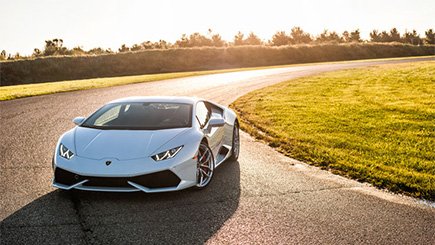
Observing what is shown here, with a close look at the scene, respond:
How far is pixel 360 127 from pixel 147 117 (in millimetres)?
6507

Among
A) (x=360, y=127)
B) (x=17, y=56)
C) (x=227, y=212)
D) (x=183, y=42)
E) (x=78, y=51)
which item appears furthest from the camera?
(x=183, y=42)

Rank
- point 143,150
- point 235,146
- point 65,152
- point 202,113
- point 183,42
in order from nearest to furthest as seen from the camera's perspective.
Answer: point 143,150
point 65,152
point 202,113
point 235,146
point 183,42

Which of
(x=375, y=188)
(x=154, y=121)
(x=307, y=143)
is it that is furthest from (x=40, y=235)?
(x=307, y=143)

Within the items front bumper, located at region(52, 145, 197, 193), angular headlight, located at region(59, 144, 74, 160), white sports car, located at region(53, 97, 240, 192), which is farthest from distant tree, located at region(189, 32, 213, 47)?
front bumper, located at region(52, 145, 197, 193)

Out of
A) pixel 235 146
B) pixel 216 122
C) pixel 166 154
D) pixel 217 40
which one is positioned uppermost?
pixel 217 40

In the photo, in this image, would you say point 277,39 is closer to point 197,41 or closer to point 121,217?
point 197,41

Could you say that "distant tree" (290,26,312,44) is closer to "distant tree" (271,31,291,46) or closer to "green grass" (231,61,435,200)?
"distant tree" (271,31,291,46)

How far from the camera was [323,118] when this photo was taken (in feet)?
39.0

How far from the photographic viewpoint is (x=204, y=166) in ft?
18.3

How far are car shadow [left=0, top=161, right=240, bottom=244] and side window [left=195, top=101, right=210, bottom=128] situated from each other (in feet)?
3.80

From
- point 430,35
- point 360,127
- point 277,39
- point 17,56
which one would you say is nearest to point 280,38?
point 277,39

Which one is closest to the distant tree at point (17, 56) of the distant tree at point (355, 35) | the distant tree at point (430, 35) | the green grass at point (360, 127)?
the green grass at point (360, 127)

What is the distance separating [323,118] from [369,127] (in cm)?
167

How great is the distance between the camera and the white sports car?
4766 mm
